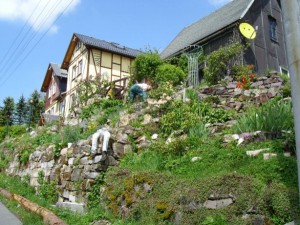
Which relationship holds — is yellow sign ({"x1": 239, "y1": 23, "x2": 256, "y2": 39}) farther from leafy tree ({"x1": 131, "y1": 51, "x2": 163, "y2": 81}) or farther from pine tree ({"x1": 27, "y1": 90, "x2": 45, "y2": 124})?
pine tree ({"x1": 27, "y1": 90, "x2": 45, "y2": 124})

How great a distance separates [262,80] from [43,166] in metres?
8.95

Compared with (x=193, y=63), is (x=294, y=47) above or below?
below

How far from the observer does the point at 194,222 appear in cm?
535

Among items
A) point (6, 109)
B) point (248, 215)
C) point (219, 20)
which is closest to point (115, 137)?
point (248, 215)

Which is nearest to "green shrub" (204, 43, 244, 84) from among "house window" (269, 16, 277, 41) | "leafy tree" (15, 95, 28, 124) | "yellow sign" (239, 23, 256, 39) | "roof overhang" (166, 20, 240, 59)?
"yellow sign" (239, 23, 256, 39)

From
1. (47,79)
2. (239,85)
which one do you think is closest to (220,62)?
(239,85)

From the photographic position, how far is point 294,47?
3314 millimetres

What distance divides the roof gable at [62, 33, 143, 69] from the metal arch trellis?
6.94 meters

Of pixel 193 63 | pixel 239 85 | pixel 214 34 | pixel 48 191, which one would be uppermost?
pixel 214 34

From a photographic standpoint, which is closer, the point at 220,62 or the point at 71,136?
the point at 71,136

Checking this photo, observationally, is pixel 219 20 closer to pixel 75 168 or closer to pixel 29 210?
pixel 75 168

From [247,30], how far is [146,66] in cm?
603

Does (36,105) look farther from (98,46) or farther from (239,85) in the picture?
(239,85)

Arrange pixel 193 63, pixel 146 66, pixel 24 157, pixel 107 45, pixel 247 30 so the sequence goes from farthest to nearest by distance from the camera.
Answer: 1. pixel 107 45
2. pixel 146 66
3. pixel 193 63
4. pixel 247 30
5. pixel 24 157
